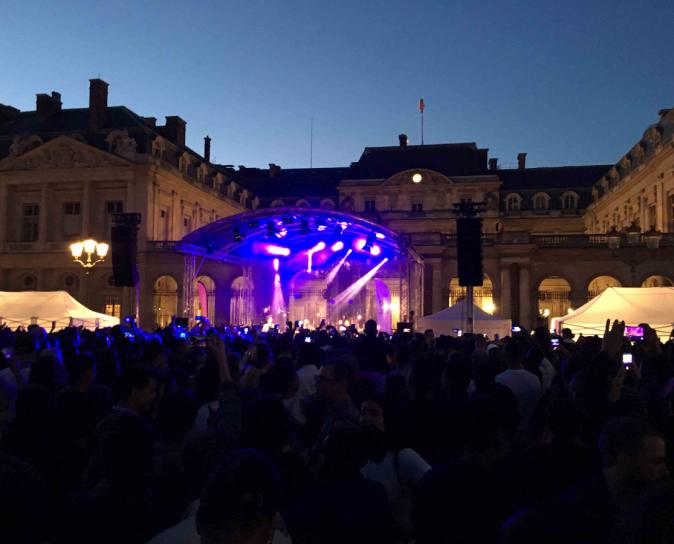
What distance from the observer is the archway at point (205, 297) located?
135 feet

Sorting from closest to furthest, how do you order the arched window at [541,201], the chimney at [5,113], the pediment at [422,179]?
1. the chimney at [5,113]
2. the pediment at [422,179]
3. the arched window at [541,201]

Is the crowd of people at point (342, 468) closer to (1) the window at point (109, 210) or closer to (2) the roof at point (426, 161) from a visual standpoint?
(1) the window at point (109, 210)

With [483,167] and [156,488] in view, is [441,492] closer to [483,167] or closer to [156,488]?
[156,488]

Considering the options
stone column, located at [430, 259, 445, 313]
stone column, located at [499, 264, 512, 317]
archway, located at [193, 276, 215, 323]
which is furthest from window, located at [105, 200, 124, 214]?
stone column, located at [499, 264, 512, 317]

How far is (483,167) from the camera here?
54.8 m

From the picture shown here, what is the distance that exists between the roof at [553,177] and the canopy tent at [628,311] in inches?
1588

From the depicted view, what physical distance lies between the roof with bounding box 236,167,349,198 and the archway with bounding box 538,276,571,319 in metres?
21.3

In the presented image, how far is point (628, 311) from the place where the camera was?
53.8ft

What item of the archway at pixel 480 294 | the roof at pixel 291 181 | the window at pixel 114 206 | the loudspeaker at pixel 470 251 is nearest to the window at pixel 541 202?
the roof at pixel 291 181

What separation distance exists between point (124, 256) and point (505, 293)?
71.6 ft

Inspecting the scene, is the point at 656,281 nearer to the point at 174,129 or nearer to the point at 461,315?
the point at 461,315

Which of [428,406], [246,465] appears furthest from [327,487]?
[428,406]

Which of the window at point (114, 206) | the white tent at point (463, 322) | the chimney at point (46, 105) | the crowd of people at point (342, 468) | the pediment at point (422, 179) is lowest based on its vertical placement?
the crowd of people at point (342, 468)

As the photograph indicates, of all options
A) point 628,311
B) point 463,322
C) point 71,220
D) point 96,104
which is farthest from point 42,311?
point 96,104
